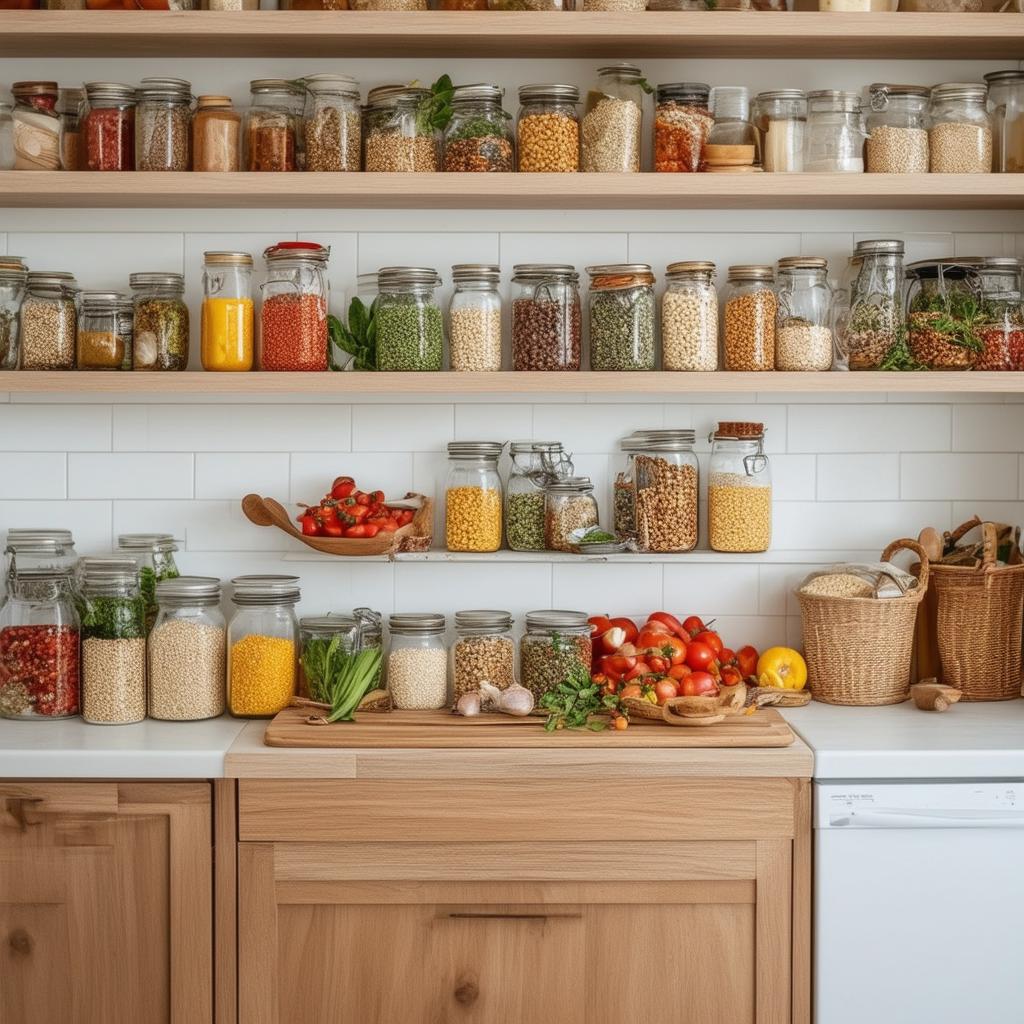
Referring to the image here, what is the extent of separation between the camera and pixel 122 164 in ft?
8.45

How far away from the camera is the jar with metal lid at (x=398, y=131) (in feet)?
8.44

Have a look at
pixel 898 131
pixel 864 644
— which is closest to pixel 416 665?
pixel 864 644

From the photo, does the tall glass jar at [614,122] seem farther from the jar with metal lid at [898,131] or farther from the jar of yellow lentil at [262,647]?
the jar of yellow lentil at [262,647]

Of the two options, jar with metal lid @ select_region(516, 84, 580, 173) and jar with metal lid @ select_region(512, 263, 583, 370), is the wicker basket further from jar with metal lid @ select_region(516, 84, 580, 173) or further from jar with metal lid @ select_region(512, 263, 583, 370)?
jar with metal lid @ select_region(516, 84, 580, 173)

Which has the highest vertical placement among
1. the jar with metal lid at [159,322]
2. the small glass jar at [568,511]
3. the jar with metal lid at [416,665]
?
the jar with metal lid at [159,322]

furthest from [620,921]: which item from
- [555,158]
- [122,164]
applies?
[122,164]

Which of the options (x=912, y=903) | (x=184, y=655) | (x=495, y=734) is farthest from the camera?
(x=184, y=655)

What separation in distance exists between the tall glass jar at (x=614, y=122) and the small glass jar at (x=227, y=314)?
750mm

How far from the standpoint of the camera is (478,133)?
259 centimetres

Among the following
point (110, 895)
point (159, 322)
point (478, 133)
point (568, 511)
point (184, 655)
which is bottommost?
point (110, 895)

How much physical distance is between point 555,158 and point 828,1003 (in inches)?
66.8

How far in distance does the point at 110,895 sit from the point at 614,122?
5.83 ft

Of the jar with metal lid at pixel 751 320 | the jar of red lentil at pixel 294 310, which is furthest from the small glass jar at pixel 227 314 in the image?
the jar with metal lid at pixel 751 320

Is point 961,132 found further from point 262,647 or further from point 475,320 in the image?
point 262,647
